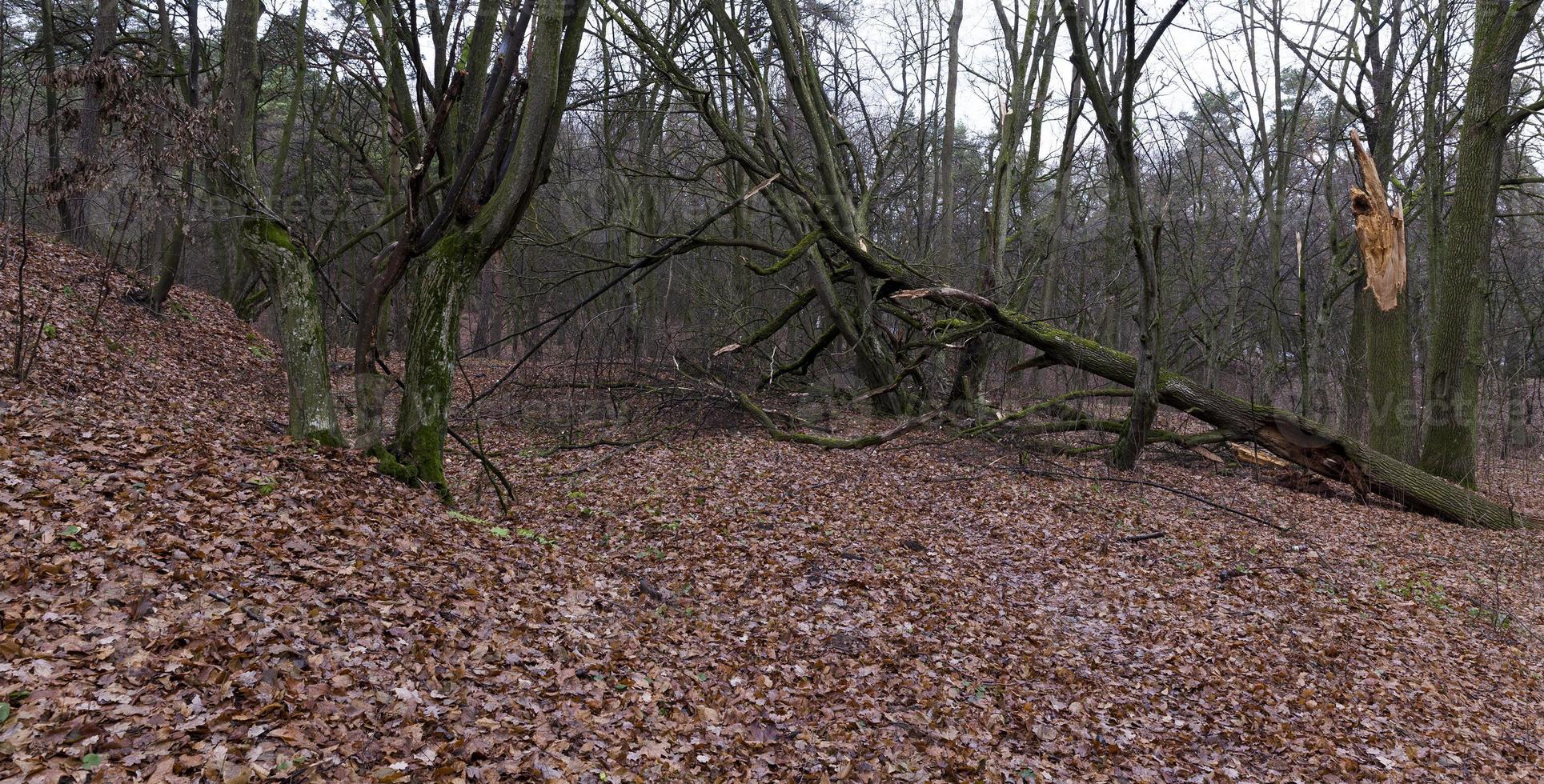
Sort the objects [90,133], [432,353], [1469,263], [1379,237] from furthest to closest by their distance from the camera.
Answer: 1. [90,133]
2. [1379,237]
3. [1469,263]
4. [432,353]

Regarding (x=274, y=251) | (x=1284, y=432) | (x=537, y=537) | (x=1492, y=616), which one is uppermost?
(x=274, y=251)

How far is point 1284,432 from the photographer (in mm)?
10320

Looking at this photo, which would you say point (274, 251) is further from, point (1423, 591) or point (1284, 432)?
point (1284, 432)

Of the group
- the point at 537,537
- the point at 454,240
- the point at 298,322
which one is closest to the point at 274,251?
the point at 298,322

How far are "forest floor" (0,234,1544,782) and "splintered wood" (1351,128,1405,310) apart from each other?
10.1 ft

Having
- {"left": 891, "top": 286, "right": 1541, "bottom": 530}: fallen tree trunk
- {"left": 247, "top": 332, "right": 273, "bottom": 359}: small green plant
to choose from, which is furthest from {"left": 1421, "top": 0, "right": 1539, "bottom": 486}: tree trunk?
{"left": 247, "top": 332, "right": 273, "bottom": 359}: small green plant

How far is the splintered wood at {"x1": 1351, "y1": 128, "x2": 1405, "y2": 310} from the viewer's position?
32.2ft

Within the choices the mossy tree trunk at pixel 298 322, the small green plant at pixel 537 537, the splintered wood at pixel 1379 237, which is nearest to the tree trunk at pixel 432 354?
the mossy tree trunk at pixel 298 322

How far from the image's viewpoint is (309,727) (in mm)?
3256

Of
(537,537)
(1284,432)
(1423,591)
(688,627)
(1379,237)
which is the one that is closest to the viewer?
(688,627)

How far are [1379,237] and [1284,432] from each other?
254cm

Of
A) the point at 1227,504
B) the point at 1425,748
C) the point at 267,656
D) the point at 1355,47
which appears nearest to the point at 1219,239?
the point at 1355,47

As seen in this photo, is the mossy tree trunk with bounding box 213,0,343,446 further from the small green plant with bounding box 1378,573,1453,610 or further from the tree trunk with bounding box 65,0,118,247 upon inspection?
the small green plant with bounding box 1378,573,1453,610

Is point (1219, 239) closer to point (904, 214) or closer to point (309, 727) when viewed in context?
point (904, 214)
